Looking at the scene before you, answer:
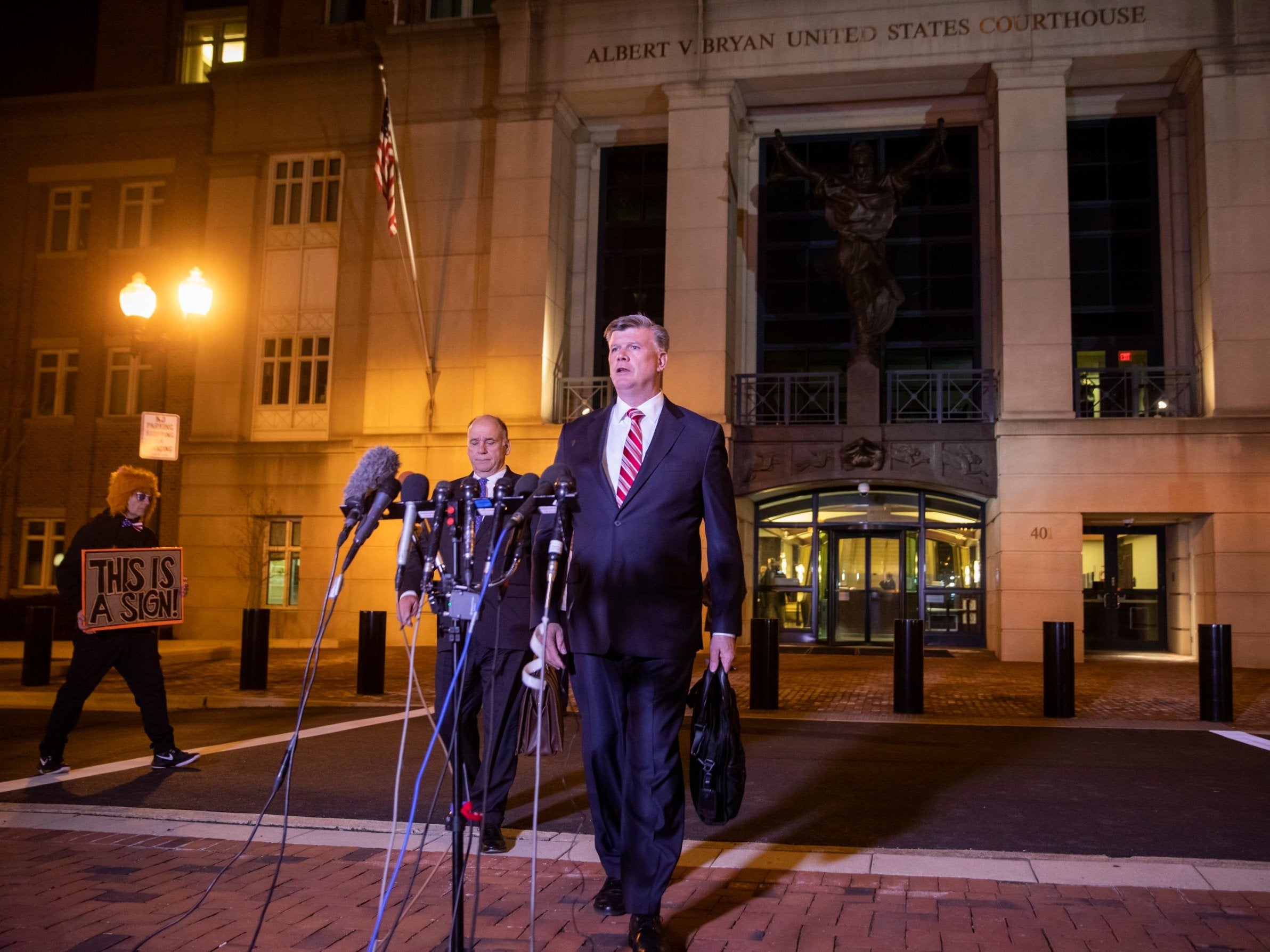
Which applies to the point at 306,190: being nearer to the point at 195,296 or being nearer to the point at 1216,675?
the point at 195,296

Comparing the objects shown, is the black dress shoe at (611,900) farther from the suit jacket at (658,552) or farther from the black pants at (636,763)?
the suit jacket at (658,552)

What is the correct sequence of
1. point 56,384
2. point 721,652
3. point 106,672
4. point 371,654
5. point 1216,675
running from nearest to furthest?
point 721,652 < point 106,672 < point 1216,675 < point 371,654 < point 56,384

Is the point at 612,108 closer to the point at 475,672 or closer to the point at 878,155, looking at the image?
the point at 878,155

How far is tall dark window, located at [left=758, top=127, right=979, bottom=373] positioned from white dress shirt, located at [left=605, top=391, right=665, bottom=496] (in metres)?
17.4

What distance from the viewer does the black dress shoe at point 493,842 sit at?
5105mm

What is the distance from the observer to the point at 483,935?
3.88 m

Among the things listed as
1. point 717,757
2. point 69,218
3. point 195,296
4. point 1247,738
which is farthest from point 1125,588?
point 69,218

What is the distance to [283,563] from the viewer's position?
22.1m

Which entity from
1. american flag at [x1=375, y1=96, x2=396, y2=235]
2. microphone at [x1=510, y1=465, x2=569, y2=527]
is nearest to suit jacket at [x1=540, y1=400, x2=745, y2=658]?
microphone at [x1=510, y1=465, x2=569, y2=527]

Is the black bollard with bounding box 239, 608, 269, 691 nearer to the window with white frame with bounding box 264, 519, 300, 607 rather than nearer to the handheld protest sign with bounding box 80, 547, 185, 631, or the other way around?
the handheld protest sign with bounding box 80, 547, 185, 631

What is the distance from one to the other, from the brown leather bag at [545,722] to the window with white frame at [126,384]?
2069 cm

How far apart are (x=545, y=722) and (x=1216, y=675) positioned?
334 inches

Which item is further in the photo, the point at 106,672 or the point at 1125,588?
the point at 1125,588

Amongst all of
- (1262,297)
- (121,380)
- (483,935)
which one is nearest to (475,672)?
(483,935)
